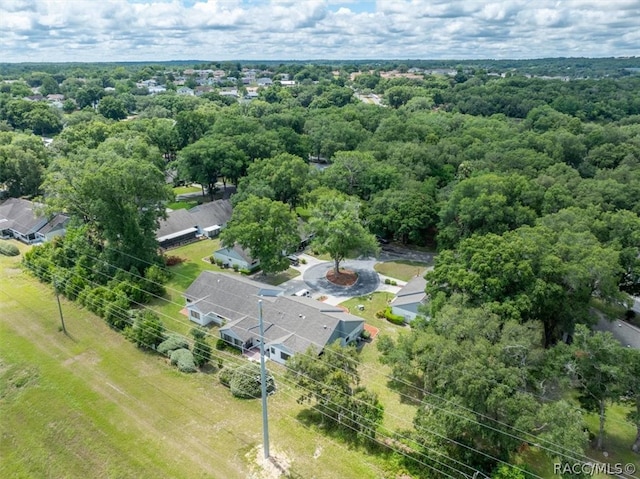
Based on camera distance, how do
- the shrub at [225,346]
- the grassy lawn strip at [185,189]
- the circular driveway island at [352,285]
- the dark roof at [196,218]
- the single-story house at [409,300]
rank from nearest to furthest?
the shrub at [225,346]
the single-story house at [409,300]
the circular driveway island at [352,285]
the dark roof at [196,218]
the grassy lawn strip at [185,189]

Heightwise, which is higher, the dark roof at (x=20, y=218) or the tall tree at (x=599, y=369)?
the tall tree at (x=599, y=369)

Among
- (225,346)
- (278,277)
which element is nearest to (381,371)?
(225,346)

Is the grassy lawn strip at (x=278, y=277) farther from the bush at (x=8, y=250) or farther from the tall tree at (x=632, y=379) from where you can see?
the tall tree at (x=632, y=379)

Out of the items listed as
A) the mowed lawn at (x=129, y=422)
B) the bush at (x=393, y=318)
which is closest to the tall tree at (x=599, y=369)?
the mowed lawn at (x=129, y=422)

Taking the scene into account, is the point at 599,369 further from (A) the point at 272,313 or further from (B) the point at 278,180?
(B) the point at 278,180

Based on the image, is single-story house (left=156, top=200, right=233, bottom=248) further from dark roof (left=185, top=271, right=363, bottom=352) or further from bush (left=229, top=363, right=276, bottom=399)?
bush (left=229, top=363, right=276, bottom=399)

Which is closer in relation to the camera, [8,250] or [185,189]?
[8,250]

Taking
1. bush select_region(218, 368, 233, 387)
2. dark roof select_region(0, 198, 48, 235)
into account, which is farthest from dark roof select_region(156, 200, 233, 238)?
bush select_region(218, 368, 233, 387)
